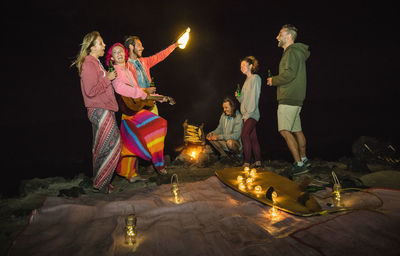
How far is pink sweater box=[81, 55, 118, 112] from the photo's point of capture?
12.4 feet

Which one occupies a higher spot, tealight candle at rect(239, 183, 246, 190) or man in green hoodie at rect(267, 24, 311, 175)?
man in green hoodie at rect(267, 24, 311, 175)

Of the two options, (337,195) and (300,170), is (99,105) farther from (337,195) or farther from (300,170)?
(300,170)

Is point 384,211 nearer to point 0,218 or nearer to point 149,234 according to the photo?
point 149,234

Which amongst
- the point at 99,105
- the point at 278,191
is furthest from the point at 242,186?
the point at 99,105

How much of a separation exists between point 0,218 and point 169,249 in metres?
2.77

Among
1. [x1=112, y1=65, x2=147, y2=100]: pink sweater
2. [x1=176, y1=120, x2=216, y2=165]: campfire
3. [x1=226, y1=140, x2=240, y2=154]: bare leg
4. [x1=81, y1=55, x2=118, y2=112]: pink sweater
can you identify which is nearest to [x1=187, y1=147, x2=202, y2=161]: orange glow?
[x1=176, y1=120, x2=216, y2=165]: campfire

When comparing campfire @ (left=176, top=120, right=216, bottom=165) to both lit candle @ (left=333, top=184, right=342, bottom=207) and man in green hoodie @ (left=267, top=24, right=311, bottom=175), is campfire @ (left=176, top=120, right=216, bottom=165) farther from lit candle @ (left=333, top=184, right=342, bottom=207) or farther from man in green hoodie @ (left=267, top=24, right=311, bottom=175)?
lit candle @ (left=333, top=184, right=342, bottom=207)

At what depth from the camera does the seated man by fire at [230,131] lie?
632 centimetres

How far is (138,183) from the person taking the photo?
4656mm

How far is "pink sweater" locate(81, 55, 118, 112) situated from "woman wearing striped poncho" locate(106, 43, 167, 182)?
392 millimetres

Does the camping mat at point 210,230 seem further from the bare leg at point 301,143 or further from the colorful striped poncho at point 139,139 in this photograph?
the bare leg at point 301,143

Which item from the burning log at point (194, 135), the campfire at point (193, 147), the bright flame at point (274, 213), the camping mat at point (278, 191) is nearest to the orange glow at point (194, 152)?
the campfire at point (193, 147)

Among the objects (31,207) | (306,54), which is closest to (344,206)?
(306,54)

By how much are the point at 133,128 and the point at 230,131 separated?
281cm
